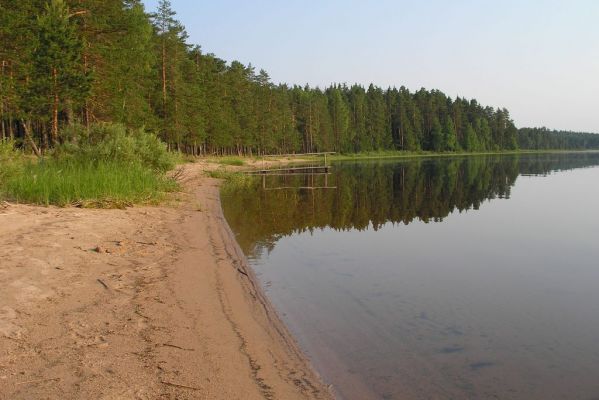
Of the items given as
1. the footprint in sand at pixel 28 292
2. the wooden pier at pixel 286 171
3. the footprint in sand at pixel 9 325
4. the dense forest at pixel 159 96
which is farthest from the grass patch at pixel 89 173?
the wooden pier at pixel 286 171

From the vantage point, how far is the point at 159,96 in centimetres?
4659

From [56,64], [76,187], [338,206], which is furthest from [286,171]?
[76,187]

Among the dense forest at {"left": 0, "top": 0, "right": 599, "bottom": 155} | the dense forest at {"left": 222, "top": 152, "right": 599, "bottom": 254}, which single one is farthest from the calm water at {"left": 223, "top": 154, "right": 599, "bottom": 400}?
the dense forest at {"left": 0, "top": 0, "right": 599, "bottom": 155}

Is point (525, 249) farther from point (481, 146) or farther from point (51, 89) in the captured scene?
point (481, 146)

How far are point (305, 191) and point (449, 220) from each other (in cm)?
1244

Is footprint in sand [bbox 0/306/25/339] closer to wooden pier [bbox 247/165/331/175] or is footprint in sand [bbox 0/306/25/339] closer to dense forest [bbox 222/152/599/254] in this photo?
dense forest [bbox 222/152/599/254]

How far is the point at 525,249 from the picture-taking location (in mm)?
12203

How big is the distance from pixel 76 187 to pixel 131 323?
343 inches

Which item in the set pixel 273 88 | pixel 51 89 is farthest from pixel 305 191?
pixel 273 88

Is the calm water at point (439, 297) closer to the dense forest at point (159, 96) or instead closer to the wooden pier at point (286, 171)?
the dense forest at point (159, 96)

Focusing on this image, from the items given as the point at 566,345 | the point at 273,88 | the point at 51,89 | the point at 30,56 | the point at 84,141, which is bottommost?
the point at 566,345

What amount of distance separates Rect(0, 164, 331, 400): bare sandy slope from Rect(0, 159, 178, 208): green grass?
2682mm

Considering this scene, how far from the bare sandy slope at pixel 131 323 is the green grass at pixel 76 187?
2.68m

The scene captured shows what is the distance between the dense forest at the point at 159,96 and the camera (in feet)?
83.3
